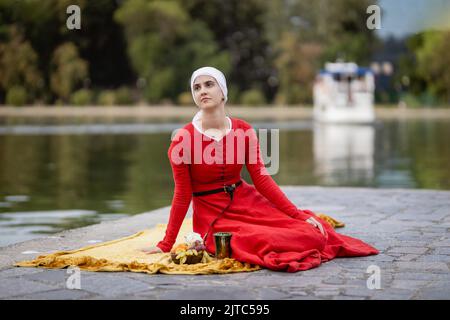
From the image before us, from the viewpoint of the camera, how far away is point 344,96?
38.4 metres

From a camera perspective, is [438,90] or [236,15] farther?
[236,15]

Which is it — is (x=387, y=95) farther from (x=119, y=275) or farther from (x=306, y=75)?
(x=119, y=275)

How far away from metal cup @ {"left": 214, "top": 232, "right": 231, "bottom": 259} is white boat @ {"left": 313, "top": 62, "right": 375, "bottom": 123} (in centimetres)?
3076

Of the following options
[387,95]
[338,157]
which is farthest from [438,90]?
[338,157]

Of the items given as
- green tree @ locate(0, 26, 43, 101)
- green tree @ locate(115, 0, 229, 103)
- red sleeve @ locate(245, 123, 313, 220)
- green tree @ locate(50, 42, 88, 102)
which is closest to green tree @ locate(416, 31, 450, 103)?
Answer: green tree @ locate(115, 0, 229, 103)

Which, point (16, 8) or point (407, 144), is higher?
point (16, 8)

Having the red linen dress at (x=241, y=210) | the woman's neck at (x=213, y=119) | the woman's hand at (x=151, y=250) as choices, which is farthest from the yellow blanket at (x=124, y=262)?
the woman's neck at (x=213, y=119)

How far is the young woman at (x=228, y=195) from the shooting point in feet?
14.9

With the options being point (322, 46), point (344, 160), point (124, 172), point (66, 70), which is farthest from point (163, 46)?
point (124, 172)

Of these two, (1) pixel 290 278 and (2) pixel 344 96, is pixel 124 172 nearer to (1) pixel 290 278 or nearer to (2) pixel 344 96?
(1) pixel 290 278

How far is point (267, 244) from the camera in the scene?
14.5 feet

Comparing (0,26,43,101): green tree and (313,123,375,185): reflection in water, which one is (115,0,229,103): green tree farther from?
(313,123,375,185): reflection in water

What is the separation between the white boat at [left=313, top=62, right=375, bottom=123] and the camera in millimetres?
36031
